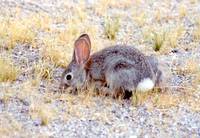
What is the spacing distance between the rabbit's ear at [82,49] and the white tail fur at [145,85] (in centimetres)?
78

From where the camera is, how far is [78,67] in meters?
7.24

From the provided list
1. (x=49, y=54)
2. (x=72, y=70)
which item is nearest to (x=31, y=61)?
(x=49, y=54)

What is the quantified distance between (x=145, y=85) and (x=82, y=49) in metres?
0.90

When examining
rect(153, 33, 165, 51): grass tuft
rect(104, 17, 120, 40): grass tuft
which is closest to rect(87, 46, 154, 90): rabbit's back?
rect(153, 33, 165, 51): grass tuft

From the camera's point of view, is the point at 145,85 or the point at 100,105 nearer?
the point at 100,105

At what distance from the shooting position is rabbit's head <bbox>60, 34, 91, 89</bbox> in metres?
7.14

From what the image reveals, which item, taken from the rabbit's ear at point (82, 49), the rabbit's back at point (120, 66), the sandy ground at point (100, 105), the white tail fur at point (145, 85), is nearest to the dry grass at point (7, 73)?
the sandy ground at point (100, 105)

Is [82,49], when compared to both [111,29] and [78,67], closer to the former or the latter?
[78,67]

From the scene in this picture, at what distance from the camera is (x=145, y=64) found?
7.07 metres

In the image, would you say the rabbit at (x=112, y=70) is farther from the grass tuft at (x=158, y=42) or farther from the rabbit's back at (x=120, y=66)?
the grass tuft at (x=158, y=42)

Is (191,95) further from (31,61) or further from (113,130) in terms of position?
(31,61)

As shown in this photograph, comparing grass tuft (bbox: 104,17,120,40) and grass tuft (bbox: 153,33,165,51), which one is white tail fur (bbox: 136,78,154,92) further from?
grass tuft (bbox: 104,17,120,40)

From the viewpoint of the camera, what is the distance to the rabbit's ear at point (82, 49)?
23.5 ft

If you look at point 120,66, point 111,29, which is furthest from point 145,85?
point 111,29
